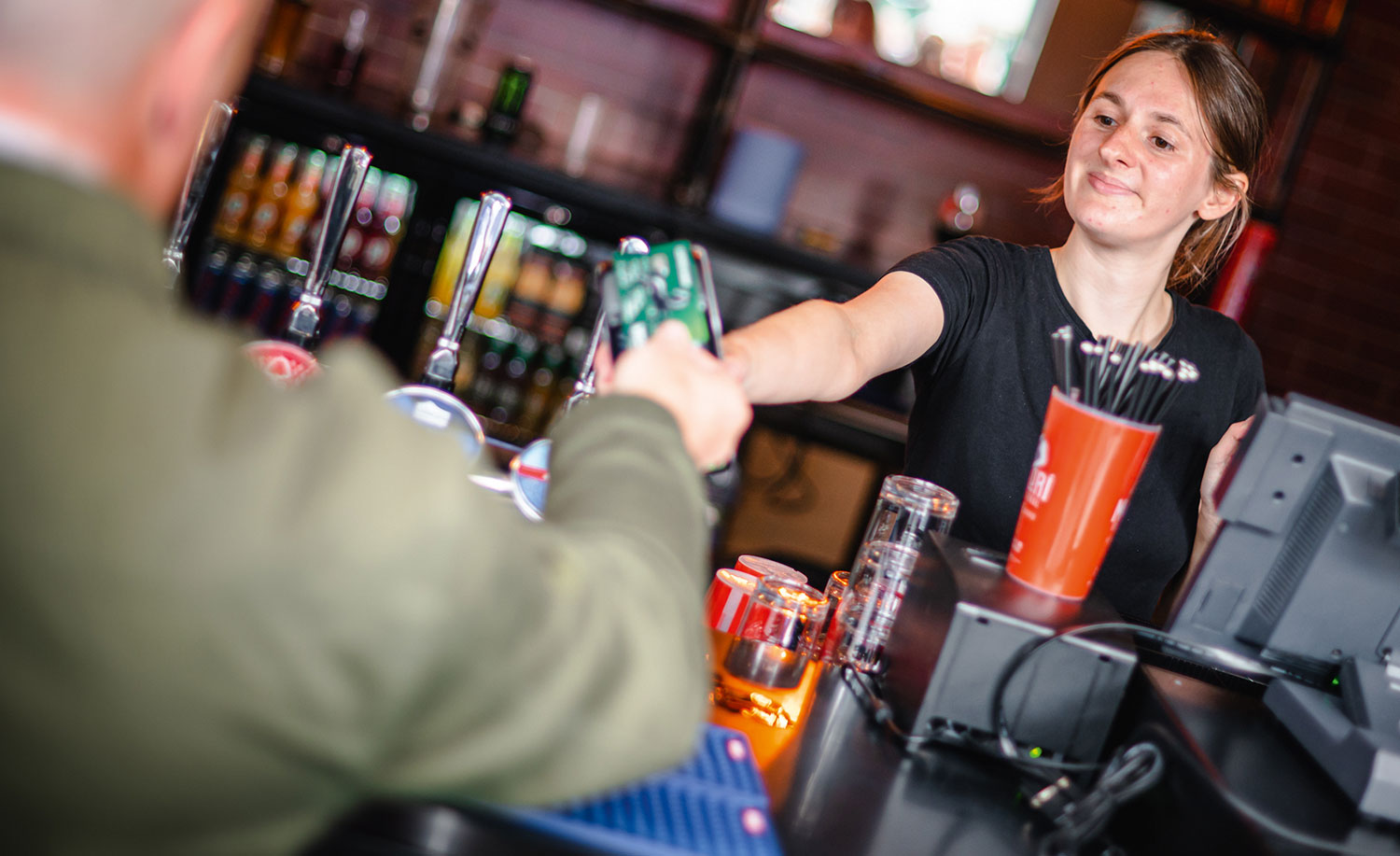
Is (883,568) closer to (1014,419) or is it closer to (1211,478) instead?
(1014,419)

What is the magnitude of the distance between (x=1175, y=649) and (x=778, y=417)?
1979 millimetres

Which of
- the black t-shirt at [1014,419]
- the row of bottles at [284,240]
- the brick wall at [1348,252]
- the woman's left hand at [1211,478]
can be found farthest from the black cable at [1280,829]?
the brick wall at [1348,252]

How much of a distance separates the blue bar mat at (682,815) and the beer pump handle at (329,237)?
73 centimetres

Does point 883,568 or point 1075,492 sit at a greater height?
point 1075,492

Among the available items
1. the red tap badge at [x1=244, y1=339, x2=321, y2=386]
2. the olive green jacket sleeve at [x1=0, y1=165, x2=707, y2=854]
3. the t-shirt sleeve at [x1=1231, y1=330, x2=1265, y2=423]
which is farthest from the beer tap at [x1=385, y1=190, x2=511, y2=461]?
the t-shirt sleeve at [x1=1231, y1=330, x2=1265, y2=423]

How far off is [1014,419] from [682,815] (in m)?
0.94

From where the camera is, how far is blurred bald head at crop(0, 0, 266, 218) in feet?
1.77

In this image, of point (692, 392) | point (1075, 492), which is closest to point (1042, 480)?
point (1075, 492)

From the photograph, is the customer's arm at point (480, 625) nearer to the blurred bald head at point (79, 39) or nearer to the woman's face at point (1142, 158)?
the blurred bald head at point (79, 39)

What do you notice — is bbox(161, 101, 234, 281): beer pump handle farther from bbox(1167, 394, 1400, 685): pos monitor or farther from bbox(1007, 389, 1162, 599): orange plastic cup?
bbox(1167, 394, 1400, 685): pos monitor

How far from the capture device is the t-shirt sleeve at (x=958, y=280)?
152 centimetres

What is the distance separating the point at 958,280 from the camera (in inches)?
60.8

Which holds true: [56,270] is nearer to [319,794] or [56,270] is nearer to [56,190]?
[56,190]

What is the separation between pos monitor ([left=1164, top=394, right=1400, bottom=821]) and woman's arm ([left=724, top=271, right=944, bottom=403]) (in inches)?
15.9
